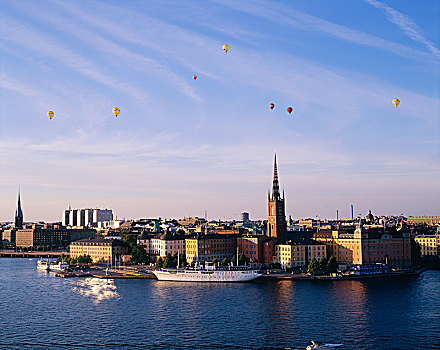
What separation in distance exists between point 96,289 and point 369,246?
125 ft

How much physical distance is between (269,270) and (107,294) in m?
27.6

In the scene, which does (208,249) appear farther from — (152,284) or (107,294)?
(107,294)

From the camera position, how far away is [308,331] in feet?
130

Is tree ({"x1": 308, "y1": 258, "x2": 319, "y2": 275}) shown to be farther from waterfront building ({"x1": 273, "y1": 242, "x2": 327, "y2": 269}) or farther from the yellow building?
the yellow building

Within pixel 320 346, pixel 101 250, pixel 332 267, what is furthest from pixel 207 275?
pixel 320 346

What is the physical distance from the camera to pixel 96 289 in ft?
207

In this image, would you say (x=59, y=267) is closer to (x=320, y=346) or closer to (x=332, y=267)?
(x=332, y=267)

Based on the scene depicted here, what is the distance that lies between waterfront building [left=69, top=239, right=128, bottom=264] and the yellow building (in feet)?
175

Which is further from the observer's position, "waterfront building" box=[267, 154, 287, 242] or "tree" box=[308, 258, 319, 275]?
"waterfront building" box=[267, 154, 287, 242]

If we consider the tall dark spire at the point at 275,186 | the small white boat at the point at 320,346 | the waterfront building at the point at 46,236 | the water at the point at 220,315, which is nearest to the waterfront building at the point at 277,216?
the tall dark spire at the point at 275,186

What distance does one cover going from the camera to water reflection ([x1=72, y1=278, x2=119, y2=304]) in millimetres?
57094

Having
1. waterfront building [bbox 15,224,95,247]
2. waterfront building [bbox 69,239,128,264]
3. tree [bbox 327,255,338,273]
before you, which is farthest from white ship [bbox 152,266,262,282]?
waterfront building [bbox 15,224,95,247]

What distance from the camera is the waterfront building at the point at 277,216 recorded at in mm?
90250

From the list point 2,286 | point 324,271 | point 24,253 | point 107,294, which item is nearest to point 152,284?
point 107,294
